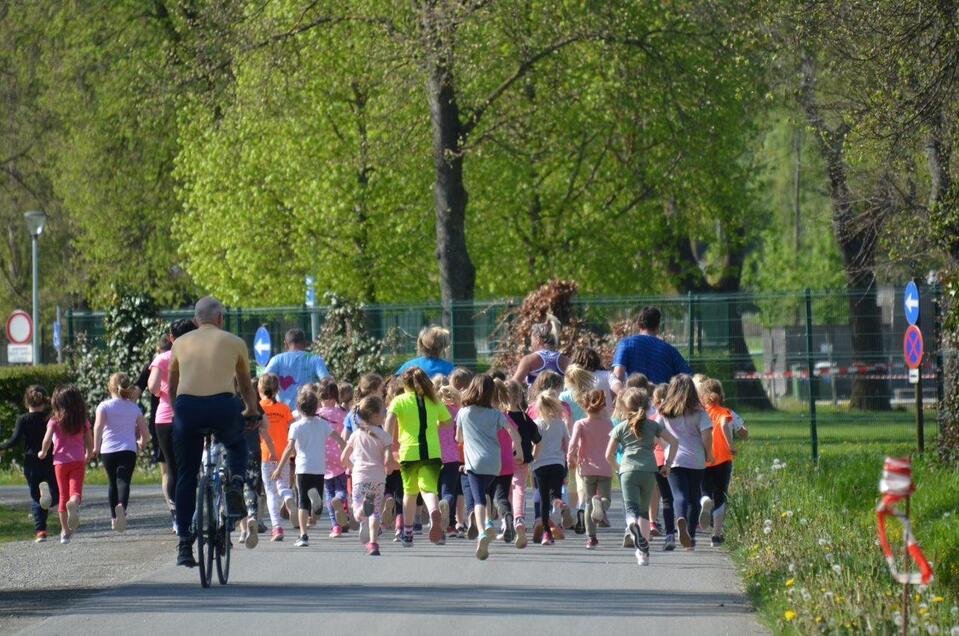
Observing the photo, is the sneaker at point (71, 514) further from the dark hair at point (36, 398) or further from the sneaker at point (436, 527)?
the sneaker at point (436, 527)

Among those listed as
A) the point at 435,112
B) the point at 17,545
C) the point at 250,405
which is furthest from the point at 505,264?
the point at 250,405

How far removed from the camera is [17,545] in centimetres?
1573

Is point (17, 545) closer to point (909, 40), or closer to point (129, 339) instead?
point (909, 40)

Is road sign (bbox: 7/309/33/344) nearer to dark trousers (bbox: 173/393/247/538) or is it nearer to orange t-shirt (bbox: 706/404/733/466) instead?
orange t-shirt (bbox: 706/404/733/466)

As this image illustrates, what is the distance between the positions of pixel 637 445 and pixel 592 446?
3.46 feet

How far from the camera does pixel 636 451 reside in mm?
13250

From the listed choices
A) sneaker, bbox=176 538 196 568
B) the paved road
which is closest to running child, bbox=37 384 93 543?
the paved road

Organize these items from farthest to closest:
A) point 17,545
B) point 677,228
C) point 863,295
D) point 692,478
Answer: point 677,228 < point 863,295 < point 17,545 < point 692,478

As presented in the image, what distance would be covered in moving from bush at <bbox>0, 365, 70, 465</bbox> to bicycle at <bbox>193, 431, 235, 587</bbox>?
15302 millimetres

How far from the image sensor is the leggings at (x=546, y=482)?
1433 centimetres

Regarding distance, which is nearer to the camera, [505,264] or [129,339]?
[129,339]

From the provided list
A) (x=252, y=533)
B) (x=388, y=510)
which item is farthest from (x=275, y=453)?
(x=252, y=533)

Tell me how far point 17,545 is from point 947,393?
11309 mm

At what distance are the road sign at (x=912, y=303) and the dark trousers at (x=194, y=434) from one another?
42.6 feet
